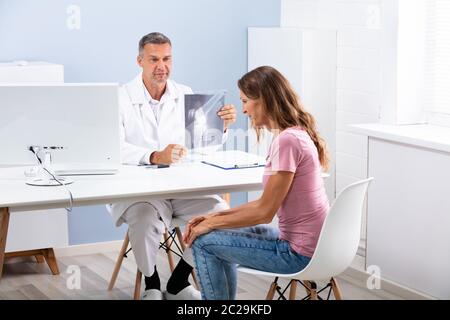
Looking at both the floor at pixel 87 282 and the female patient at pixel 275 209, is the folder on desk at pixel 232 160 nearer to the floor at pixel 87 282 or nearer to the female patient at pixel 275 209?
the female patient at pixel 275 209

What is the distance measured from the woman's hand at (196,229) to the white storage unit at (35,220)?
1560 millimetres

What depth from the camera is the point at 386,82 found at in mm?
4469

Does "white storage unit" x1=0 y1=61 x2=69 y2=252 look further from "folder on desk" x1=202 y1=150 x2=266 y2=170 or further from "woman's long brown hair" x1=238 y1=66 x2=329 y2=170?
"woman's long brown hair" x1=238 y1=66 x2=329 y2=170

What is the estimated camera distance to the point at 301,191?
3.34m

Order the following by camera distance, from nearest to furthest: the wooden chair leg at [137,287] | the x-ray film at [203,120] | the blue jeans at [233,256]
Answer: the blue jeans at [233,256], the x-ray film at [203,120], the wooden chair leg at [137,287]

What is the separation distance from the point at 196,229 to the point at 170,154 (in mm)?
627

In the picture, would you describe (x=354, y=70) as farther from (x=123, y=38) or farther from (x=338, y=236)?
(x=338, y=236)

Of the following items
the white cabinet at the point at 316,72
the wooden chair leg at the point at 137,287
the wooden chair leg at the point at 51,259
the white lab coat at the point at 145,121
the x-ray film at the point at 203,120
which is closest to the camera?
the x-ray film at the point at 203,120

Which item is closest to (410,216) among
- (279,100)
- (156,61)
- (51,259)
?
(279,100)

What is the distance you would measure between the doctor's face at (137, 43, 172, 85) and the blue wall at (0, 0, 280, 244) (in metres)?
0.74

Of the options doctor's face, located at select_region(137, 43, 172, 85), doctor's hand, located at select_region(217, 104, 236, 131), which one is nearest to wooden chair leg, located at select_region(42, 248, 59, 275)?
doctor's face, located at select_region(137, 43, 172, 85)

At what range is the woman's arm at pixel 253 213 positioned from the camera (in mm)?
3299

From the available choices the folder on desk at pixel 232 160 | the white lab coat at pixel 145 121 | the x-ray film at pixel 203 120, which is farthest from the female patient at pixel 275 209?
the white lab coat at pixel 145 121

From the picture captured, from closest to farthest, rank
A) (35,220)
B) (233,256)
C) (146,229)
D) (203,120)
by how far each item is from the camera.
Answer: (233,256)
(203,120)
(146,229)
(35,220)
